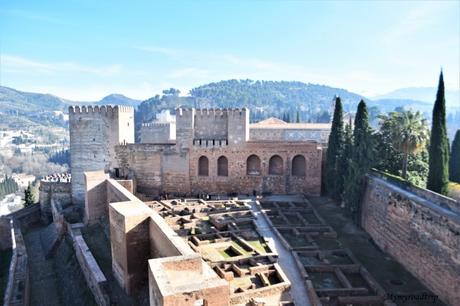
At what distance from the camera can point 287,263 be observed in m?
16.8

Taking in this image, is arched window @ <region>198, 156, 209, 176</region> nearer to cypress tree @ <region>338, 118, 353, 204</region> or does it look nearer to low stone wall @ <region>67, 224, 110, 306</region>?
cypress tree @ <region>338, 118, 353, 204</region>

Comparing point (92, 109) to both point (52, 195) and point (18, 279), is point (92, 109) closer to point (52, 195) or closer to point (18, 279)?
point (52, 195)

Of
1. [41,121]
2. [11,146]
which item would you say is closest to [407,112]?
[11,146]

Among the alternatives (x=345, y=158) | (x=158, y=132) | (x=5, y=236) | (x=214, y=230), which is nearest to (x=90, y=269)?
(x=214, y=230)

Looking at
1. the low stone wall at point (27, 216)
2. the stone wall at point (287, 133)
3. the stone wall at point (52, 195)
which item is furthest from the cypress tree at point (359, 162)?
the low stone wall at point (27, 216)

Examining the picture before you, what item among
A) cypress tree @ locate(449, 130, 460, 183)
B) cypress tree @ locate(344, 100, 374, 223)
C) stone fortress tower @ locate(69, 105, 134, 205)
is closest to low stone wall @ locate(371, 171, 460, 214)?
cypress tree @ locate(344, 100, 374, 223)

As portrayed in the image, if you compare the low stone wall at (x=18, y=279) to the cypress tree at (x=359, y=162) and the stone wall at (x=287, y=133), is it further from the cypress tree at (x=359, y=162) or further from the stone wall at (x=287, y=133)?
the stone wall at (x=287, y=133)

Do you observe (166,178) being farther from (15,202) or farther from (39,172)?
(39,172)

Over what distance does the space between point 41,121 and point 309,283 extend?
210 m

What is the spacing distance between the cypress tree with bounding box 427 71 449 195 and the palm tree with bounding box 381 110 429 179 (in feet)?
4.80

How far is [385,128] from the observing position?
2367 cm

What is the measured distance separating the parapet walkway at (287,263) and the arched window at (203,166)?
22.7ft

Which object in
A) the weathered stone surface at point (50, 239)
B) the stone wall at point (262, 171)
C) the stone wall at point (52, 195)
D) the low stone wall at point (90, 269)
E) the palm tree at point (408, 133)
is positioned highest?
the palm tree at point (408, 133)

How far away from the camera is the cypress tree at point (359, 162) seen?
21.8 meters
